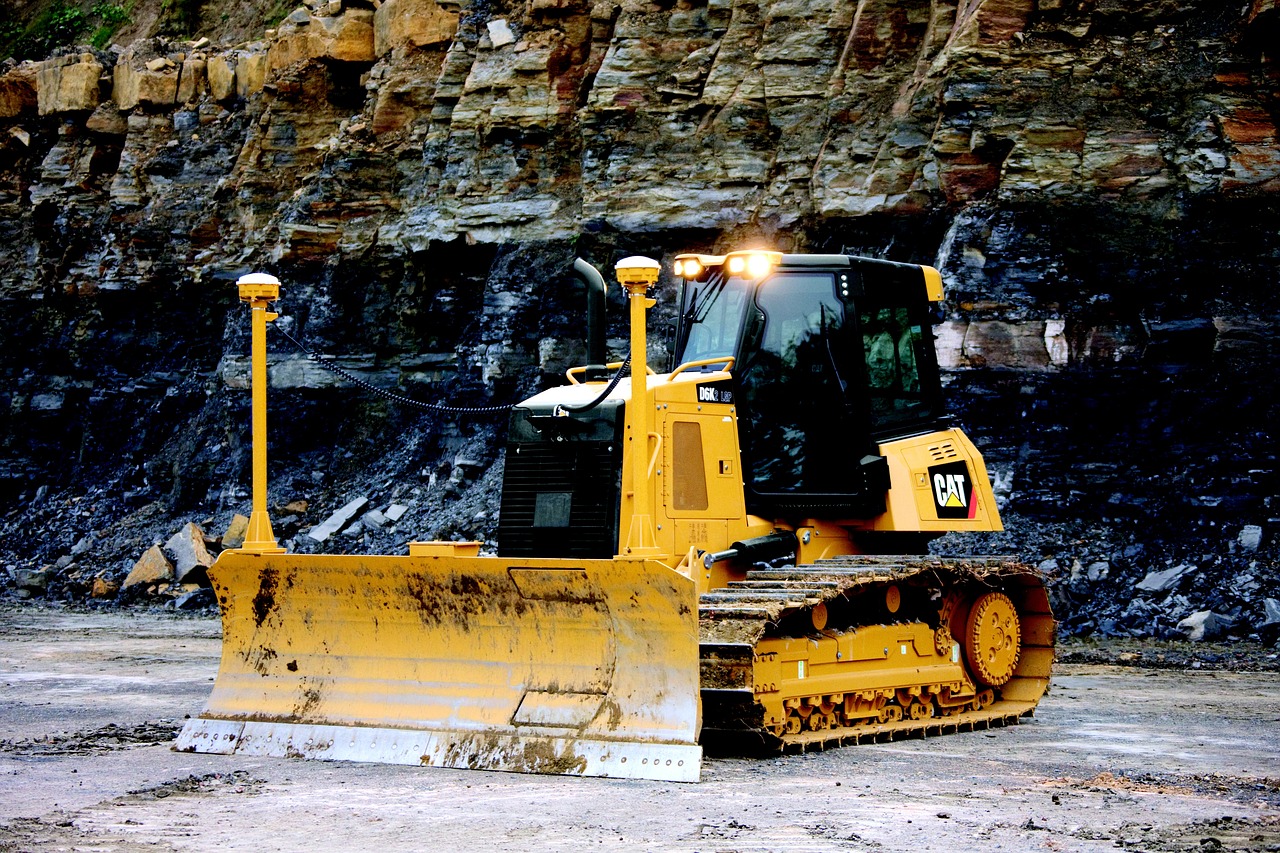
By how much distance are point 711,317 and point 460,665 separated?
3150mm

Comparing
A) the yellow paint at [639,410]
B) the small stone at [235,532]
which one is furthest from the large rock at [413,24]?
the yellow paint at [639,410]

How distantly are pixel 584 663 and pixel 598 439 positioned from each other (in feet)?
5.68

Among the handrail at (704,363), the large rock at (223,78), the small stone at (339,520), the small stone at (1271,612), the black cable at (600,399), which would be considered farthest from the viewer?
the large rock at (223,78)

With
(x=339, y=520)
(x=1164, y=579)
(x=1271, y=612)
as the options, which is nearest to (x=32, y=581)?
(x=339, y=520)

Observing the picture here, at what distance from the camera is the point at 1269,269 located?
2008 cm

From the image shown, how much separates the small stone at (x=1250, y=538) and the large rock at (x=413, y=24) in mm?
17708

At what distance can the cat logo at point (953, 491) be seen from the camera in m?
11.2

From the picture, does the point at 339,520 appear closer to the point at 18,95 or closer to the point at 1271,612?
the point at 1271,612

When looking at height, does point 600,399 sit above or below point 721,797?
above

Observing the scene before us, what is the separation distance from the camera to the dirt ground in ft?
22.1

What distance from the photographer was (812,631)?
970 centimetres

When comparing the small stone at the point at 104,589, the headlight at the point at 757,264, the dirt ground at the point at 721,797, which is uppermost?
the headlight at the point at 757,264

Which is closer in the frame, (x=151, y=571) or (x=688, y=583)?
(x=688, y=583)

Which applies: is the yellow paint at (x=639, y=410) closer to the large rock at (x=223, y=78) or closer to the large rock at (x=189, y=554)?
the large rock at (x=189, y=554)
